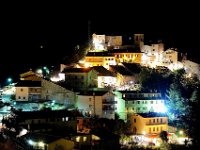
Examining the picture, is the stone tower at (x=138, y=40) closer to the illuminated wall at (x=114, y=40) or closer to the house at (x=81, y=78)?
the illuminated wall at (x=114, y=40)

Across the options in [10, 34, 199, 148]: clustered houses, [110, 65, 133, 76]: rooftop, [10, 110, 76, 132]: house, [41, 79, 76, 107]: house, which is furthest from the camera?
[110, 65, 133, 76]: rooftop

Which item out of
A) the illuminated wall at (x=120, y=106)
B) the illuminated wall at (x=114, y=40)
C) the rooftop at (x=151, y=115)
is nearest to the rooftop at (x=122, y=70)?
the illuminated wall at (x=120, y=106)

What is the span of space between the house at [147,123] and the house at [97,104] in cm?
141

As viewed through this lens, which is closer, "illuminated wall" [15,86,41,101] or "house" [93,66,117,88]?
"illuminated wall" [15,86,41,101]

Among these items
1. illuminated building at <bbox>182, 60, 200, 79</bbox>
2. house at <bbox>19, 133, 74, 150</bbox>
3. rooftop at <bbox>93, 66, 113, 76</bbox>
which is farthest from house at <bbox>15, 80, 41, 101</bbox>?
illuminated building at <bbox>182, 60, 200, 79</bbox>

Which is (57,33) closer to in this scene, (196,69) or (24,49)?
(24,49)

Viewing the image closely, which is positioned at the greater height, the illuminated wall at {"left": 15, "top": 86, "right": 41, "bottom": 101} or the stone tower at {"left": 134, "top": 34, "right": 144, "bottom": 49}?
the stone tower at {"left": 134, "top": 34, "right": 144, "bottom": 49}

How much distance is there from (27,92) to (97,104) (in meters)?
4.70

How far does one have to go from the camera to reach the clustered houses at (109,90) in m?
24.0

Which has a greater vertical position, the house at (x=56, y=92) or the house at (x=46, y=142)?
the house at (x=56, y=92)

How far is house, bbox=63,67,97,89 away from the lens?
1058 inches

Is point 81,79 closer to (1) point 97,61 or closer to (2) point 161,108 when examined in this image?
(1) point 97,61

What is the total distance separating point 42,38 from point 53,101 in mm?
20785

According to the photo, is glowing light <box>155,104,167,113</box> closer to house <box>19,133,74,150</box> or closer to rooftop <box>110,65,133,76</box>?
rooftop <box>110,65,133,76</box>
